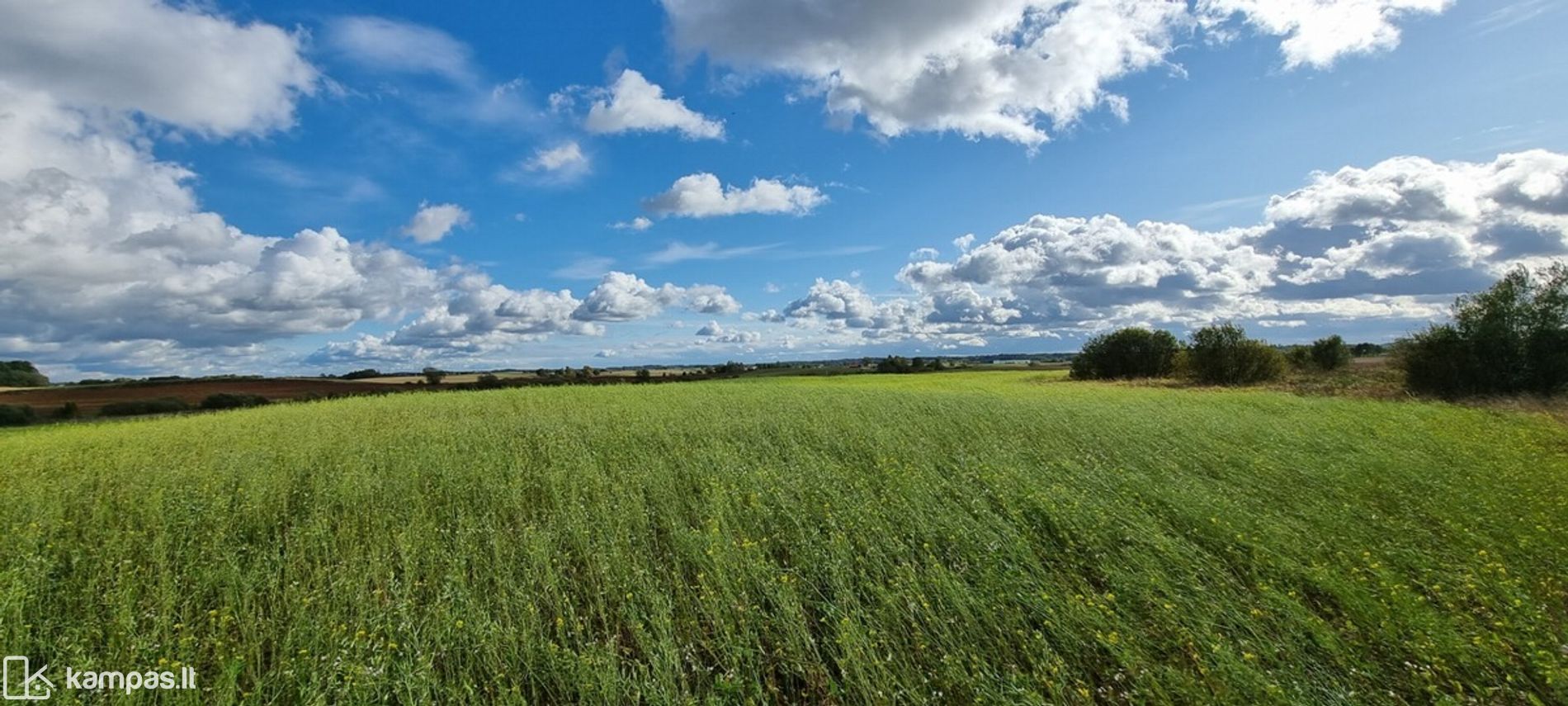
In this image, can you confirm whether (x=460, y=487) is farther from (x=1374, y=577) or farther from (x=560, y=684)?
(x=1374, y=577)

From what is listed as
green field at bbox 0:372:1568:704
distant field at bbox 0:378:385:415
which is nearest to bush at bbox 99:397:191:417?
distant field at bbox 0:378:385:415

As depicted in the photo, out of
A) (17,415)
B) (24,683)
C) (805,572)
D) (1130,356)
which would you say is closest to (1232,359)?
(1130,356)

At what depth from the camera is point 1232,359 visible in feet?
145

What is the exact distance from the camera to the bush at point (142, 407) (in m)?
31.1

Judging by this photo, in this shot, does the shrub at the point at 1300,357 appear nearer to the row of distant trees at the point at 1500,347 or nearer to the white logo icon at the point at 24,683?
the row of distant trees at the point at 1500,347

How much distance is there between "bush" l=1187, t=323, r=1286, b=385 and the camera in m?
43.5

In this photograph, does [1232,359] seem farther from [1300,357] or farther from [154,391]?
[154,391]

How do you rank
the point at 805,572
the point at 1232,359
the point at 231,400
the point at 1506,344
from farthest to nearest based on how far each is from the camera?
the point at 1232,359, the point at 231,400, the point at 1506,344, the point at 805,572

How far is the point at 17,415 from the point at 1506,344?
253ft

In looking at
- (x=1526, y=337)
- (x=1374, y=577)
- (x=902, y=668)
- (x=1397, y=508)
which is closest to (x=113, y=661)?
(x=902, y=668)

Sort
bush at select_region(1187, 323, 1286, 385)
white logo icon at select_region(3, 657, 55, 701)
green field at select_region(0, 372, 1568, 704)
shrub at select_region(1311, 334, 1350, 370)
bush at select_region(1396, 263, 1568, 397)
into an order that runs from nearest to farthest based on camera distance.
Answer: white logo icon at select_region(3, 657, 55, 701), green field at select_region(0, 372, 1568, 704), bush at select_region(1396, 263, 1568, 397), bush at select_region(1187, 323, 1286, 385), shrub at select_region(1311, 334, 1350, 370)

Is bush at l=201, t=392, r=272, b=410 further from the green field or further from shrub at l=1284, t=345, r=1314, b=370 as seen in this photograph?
shrub at l=1284, t=345, r=1314, b=370

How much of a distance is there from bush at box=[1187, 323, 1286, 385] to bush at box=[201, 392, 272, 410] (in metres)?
63.3

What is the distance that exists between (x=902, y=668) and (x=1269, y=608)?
3565 mm
